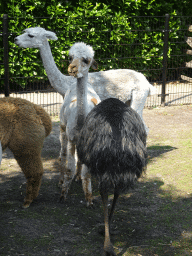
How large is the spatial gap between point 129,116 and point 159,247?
1.25m

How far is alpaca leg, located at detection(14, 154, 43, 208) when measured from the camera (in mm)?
3755

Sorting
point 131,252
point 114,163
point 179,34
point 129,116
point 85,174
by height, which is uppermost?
point 179,34

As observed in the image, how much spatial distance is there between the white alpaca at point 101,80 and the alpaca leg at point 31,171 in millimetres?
1668

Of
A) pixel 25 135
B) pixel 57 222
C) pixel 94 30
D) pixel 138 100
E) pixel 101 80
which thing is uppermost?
pixel 94 30

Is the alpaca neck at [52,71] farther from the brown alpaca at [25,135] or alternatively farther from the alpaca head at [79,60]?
the alpaca head at [79,60]

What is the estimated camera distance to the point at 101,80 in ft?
17.5

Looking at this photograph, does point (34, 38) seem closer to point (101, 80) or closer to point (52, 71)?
point (52, 71)

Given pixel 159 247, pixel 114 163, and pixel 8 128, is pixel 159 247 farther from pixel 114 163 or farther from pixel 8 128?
pixel 8 128

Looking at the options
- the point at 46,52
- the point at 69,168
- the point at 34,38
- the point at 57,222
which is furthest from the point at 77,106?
the point at 34,38

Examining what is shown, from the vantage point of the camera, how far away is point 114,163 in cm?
291

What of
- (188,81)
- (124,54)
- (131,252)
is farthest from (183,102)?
(131,252)

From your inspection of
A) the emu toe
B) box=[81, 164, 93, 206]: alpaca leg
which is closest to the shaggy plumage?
box=[81, 164, 93, 206]: alpaca leg

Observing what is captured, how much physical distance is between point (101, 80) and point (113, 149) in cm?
261

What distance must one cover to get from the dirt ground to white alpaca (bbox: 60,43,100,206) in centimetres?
25
